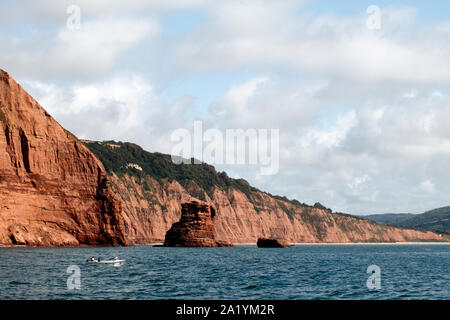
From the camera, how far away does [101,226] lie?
4628 inches

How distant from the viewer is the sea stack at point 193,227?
147125 mm

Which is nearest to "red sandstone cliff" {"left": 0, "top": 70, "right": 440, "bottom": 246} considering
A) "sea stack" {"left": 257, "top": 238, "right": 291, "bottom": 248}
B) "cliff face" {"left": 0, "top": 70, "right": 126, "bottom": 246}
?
"cliff face" {"left": 0, "top": 70, "right": 126, "bottom": 246}

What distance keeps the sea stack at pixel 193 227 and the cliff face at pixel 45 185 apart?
28008 mm

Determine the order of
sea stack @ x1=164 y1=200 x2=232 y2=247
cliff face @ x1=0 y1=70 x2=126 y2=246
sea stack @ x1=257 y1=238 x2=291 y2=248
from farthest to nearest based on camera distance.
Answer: sea stack @ x1=257 y1=238 x2=291 y2=248, sea stack @ x1=164 y1=200 x2=232 y2=247, cliff face @ x1=0 y1=70 x2=126 y2=246

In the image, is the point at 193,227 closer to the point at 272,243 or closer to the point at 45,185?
the point at 272,243

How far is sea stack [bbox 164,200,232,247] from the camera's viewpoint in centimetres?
14712

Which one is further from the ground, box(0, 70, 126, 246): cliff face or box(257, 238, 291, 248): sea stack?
box(0, 70, 126, 246): cliff face

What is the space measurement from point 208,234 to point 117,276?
103 metres

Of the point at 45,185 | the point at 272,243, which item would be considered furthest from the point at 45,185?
the point at 272,243

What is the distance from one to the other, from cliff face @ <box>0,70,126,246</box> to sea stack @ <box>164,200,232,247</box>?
2801 cm

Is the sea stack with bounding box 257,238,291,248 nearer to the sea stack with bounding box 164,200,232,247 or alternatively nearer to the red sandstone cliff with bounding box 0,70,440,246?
the sea stack with bounding box 164,200,232,247

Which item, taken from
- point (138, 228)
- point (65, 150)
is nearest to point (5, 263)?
point (65, 150)
